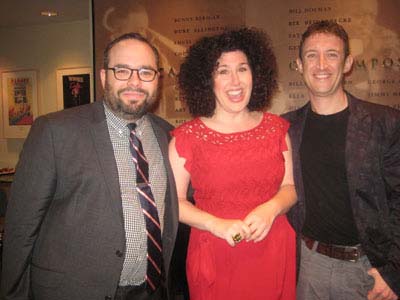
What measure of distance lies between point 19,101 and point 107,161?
5.45m

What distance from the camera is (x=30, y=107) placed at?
5.93 meters

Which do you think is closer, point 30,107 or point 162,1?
point 162,1

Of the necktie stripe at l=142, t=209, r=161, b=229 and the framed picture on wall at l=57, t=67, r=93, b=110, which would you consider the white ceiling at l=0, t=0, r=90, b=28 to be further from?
the necktie stripe at l=142, t=209, r=161, b=229

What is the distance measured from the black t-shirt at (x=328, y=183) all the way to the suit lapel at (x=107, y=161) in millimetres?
994

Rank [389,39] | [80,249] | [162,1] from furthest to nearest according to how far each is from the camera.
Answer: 1. [162,1]
2. [389,39]
3. [80,249]

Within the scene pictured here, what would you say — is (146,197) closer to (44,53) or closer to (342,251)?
(342,251)

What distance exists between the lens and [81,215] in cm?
140

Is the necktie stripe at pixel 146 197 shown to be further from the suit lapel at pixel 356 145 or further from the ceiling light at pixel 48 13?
the ceiling light at pixel 48 13

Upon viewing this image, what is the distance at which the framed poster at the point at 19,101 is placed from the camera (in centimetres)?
590

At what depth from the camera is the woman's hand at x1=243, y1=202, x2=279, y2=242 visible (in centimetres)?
143

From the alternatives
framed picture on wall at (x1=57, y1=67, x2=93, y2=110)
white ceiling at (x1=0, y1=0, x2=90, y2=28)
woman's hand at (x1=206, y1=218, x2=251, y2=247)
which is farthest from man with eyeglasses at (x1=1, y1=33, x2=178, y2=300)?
framed picture on wall at (x1=57, y1=67, x2=93, y2=110)

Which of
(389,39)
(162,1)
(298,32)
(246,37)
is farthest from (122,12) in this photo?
(389,39)

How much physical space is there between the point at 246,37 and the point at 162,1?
6.66 ft

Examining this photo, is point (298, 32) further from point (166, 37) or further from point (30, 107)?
point (30, 107)
